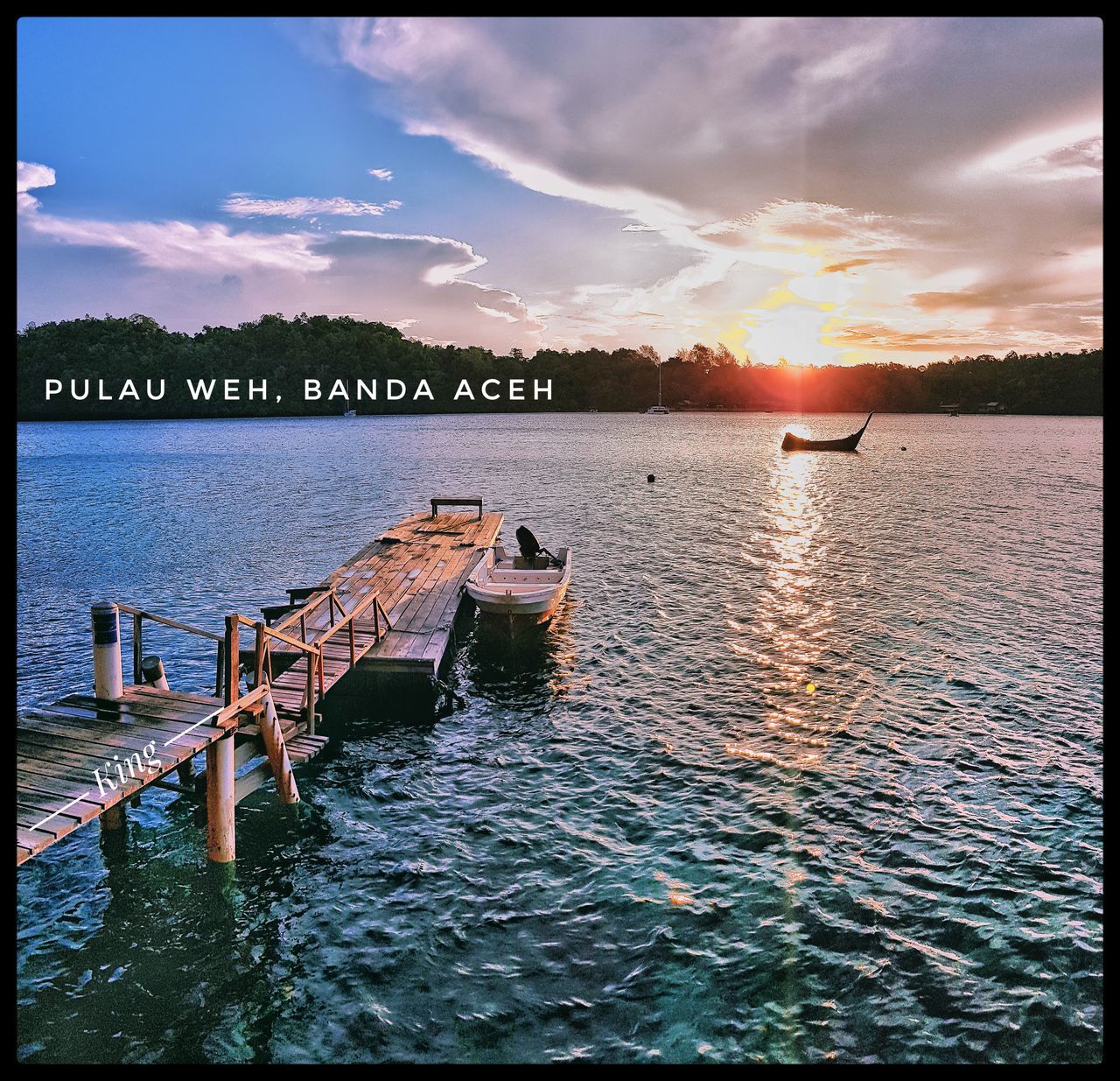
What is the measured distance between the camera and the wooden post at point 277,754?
1385 centimetres

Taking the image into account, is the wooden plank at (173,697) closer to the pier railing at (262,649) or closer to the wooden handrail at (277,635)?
the pier railing at (262,649)

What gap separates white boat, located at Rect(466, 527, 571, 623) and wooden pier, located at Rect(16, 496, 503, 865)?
50.1 inches

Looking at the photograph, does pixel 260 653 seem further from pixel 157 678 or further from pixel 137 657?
pixel 137 657

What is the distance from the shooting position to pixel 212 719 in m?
12.2

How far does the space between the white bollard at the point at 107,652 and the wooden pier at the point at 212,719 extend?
17mm

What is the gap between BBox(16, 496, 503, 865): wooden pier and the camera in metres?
10.3

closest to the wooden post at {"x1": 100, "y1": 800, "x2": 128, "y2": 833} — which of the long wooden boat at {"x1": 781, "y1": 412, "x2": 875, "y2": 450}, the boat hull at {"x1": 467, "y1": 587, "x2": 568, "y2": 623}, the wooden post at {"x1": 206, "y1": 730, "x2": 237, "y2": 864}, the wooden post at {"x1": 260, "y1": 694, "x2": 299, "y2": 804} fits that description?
the wooden post at {"x1": 206, "y1": 730, "x2": 237, "y2": 864}

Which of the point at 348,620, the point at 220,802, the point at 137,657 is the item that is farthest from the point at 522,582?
the point at 220,802

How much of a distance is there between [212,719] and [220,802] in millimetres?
1485

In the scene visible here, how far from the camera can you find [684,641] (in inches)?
984

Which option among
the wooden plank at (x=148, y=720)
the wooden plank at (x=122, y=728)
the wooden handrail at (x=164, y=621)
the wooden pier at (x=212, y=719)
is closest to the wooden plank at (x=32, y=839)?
the wooden pier at (x=212, y=719)
